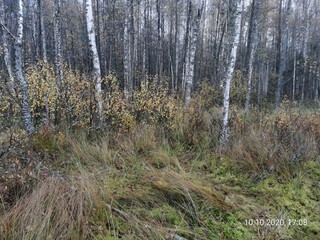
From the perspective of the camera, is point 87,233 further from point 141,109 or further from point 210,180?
point 141,109

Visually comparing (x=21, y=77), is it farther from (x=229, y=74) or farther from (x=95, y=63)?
(x=229, y=74)

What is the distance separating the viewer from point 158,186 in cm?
377

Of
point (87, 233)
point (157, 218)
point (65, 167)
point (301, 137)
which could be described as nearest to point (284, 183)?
point (301, 137)

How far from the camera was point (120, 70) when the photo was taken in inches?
816

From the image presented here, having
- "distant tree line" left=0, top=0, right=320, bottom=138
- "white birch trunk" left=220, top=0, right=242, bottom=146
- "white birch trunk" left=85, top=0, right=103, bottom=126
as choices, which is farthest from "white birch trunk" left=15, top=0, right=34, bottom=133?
"distant tree line" left=0, top=0, right=320, bottom=138

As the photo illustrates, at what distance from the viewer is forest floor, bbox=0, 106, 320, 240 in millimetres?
2887

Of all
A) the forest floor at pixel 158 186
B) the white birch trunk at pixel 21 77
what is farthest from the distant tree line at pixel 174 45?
the white birch trunk at pixel 21 77

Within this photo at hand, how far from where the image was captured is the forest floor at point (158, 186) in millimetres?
2887
